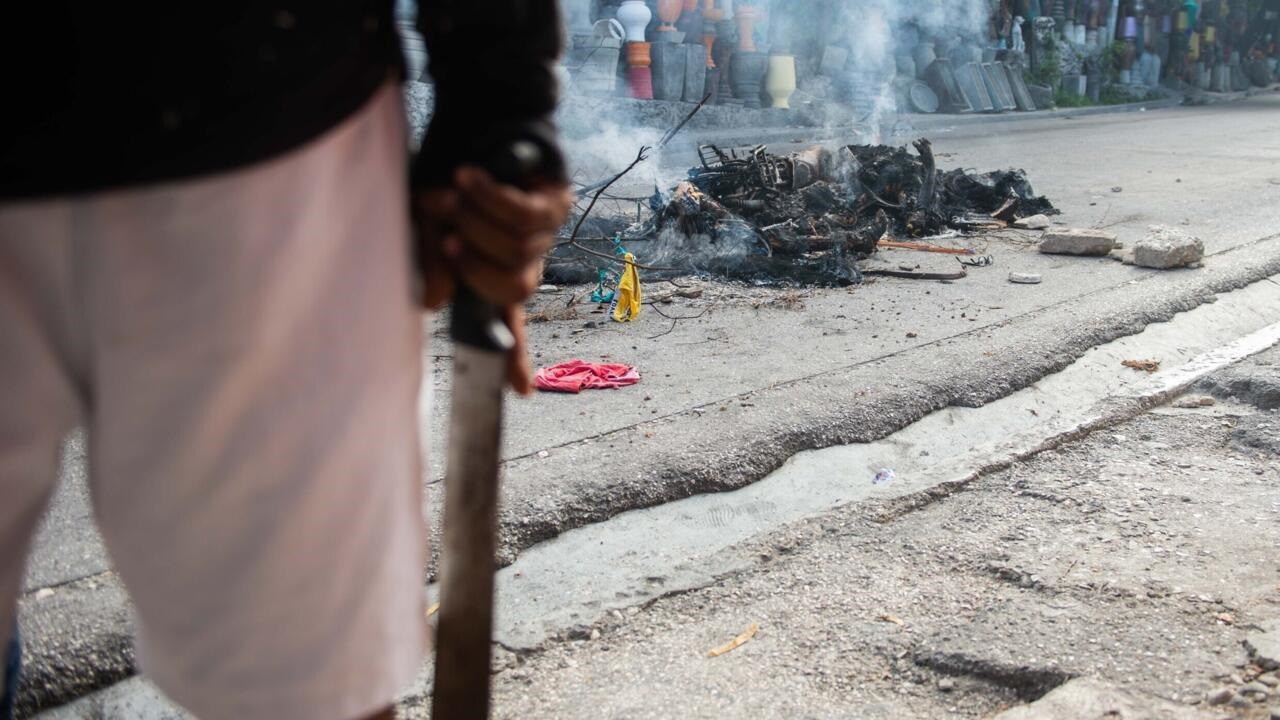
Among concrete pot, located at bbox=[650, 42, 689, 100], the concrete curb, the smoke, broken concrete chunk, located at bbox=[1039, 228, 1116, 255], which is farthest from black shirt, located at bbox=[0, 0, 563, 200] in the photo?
the smoke

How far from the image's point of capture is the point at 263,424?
1.03m

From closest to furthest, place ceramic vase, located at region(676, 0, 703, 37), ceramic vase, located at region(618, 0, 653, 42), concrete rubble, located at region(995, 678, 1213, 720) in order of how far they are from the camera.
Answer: concrete rubble, located at region(995, 678, 1213, 720) → ceramic vase, located at region(618, 0, 653, 42) → ceramic vase, located at region(676, 0, 703, 37)

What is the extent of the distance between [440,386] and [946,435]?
1.77 meters

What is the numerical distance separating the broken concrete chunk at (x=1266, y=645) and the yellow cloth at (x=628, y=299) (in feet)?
9.85

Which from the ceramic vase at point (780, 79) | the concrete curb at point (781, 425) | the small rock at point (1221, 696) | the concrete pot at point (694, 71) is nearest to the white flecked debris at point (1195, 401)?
the concrete curb at point (781, 425)

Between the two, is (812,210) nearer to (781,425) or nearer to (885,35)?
(781,425)

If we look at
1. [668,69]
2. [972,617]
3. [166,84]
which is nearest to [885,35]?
[668,69]

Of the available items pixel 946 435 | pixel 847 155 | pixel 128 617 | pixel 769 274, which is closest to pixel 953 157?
pixel 847 155

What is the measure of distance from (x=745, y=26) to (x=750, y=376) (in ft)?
36.3

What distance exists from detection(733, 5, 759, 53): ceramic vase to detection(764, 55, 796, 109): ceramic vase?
36 centimetres

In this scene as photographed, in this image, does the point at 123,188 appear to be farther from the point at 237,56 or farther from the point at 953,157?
the point at 953,157

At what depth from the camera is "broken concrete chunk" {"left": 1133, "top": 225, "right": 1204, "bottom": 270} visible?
5.69 meters

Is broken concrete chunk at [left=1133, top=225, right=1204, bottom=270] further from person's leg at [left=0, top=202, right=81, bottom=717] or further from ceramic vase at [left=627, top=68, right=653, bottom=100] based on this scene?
ceramic vase at [left=627, top=68, right=653, bottom=100]

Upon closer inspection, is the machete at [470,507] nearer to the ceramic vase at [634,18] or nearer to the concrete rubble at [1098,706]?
the concrete rubble at [1098,706]
